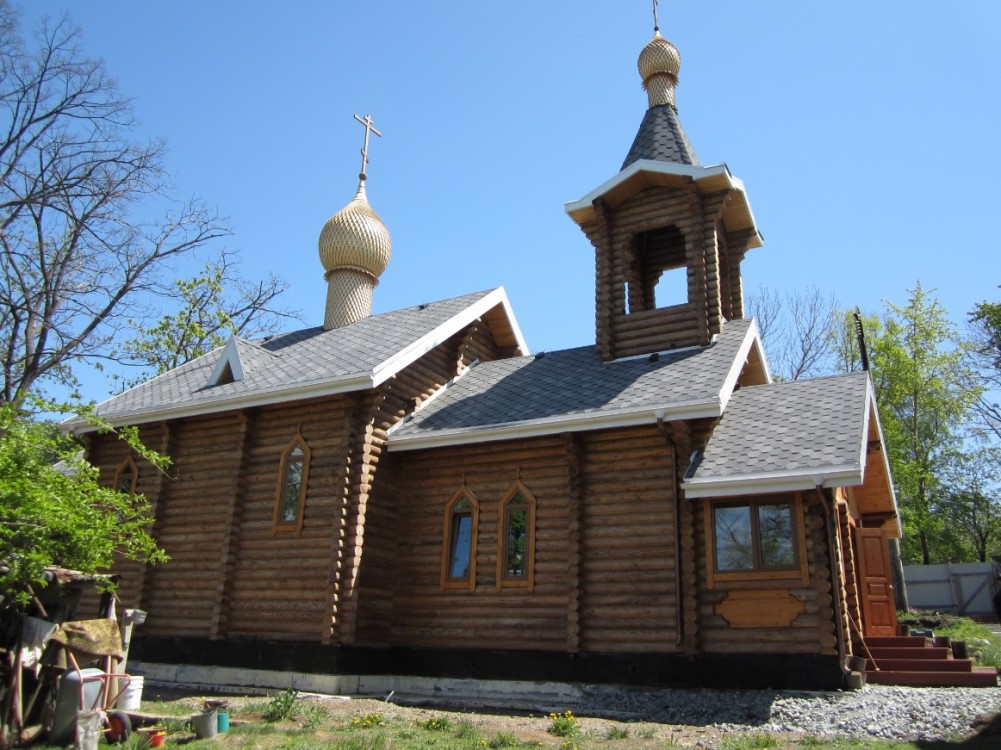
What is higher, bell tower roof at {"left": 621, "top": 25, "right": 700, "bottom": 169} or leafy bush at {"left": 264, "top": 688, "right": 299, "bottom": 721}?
bell tower roof at {"left": 621, "top": 25, "right": 700, "bottom": 169}

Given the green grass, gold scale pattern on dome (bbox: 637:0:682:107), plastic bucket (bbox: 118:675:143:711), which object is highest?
gold scale pattern on dome (bbox: 637:0:682:107)

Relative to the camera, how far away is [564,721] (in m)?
8.92

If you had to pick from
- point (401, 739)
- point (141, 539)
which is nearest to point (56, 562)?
point (141, 539)

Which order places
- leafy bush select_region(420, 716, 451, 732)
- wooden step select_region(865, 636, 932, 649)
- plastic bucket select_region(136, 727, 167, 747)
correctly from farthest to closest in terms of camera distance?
wooden step select_region(865, 636, 932, 649), leafy bush select_region(420, 716, 451, 732), plastic bucket select_region(136, 727, 167, 747)

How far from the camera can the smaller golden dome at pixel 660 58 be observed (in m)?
17.2

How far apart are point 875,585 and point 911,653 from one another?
1938 mm

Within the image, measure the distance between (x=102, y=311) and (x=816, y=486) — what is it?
1872cm

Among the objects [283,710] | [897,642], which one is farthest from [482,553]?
[897,642]

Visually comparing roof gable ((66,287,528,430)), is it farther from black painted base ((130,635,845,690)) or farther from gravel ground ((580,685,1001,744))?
gravel ground ((580,685,1001,744))

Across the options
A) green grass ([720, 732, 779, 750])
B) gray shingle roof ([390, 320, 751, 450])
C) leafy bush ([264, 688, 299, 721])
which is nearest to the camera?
green grass ([720, 732, 779, 750])

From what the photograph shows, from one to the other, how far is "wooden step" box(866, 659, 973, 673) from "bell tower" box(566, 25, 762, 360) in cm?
553

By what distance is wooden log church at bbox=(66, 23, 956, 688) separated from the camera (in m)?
→ 11.0

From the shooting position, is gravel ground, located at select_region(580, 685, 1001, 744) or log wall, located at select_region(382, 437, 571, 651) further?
log wall, located at select_region(382, 437, 571, 651)

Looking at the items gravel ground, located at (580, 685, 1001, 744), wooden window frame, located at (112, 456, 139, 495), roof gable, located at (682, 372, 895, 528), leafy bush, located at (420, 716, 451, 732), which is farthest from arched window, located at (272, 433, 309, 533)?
roof gable, located at (682, 372, 895, 528)
